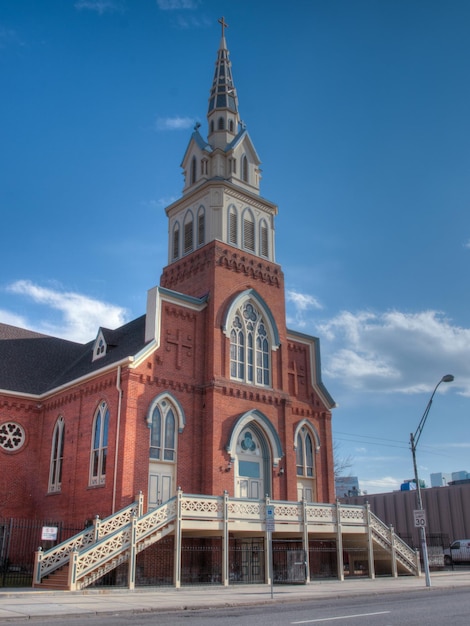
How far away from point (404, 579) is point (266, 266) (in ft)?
56.5

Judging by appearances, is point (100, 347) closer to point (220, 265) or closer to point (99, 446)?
point (99, 446)

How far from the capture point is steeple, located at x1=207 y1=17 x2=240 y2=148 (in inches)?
1554

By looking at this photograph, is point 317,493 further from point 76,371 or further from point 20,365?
point 20,365

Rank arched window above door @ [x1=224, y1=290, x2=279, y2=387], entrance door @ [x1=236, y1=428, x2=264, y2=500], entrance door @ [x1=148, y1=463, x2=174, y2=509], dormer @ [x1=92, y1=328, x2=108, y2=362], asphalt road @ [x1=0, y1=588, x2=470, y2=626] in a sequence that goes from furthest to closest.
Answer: dormer @ [x1=92, y1=328, x2=108, y2=362]
arched window above door @ [x1=224, y1=290, x2=279, y2=387]
entrance door @ [x1=236, y1=428, x2=264, y2=500]
entrance door @ [x1=148, y1=463, x2=174, y2=509]
asphalt road @ [x1=0, y1=588, x2=470, y2=626]

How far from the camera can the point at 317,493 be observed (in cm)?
3481

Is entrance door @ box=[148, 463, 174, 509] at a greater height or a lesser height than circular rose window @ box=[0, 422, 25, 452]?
lesser

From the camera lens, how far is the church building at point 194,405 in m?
27.2

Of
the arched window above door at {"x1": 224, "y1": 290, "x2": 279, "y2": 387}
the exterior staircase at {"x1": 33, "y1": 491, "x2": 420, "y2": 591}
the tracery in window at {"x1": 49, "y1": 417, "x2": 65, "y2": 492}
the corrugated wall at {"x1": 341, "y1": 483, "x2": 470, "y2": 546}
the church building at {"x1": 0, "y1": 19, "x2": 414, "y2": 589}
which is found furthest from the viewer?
the corrugated wall at {"x1": 341, "y1": 483, "x2": 470, "y2": 546}

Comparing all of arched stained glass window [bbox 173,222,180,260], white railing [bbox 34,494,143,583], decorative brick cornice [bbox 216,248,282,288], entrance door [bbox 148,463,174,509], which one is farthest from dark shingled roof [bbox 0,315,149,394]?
white railing [bbox 34,494,143,583]

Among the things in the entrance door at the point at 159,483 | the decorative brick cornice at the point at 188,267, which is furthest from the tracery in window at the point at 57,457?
the decorative brick cornice at the point at 188,267

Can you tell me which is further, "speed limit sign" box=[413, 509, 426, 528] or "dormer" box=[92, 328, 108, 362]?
"dormer" box=[92, 328, 108, 362]

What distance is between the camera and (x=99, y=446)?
29.2 metres

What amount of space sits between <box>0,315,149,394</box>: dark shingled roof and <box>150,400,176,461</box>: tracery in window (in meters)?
2.94

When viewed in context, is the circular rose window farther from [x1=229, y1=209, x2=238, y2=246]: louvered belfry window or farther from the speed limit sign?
the speed limit sign
